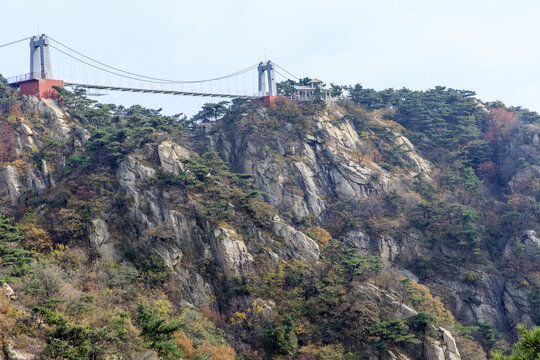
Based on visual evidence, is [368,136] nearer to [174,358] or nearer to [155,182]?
[155,182]

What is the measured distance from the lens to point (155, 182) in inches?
1699

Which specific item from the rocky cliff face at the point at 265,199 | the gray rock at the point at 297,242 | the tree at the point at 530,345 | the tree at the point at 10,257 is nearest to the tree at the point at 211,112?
the rocky cliff face at the point at 265,199

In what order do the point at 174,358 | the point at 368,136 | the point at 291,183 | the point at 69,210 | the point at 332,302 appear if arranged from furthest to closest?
the point at 368,136, the point at 291,183, the point at 69,210, the point at 332,302, the point at 174,358

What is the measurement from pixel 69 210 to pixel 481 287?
39.2 m

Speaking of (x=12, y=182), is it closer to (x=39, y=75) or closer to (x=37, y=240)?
(x=37, y=240)

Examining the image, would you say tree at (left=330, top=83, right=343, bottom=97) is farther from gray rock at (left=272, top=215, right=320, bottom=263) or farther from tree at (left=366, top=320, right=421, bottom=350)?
tree at (left=366, top=320, right=421, bottom=350)

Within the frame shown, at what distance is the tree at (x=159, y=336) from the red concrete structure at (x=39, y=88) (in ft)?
104

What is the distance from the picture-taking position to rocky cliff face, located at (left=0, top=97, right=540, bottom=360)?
39719 mm

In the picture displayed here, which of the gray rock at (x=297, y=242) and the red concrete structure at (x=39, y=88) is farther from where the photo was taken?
the red concrete structure at (x=39, y=88)

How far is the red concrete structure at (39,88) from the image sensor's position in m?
48.3

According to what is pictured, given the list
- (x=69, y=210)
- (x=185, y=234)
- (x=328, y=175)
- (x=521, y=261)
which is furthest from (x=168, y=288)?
(x=521, y=261)

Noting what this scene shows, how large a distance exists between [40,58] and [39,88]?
3748mm

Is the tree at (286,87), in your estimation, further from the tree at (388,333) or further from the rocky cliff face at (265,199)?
the tree at (388,333)

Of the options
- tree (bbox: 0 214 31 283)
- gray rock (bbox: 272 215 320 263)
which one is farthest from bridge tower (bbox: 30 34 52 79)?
gray rock (bbox: 272 215 320 263)
